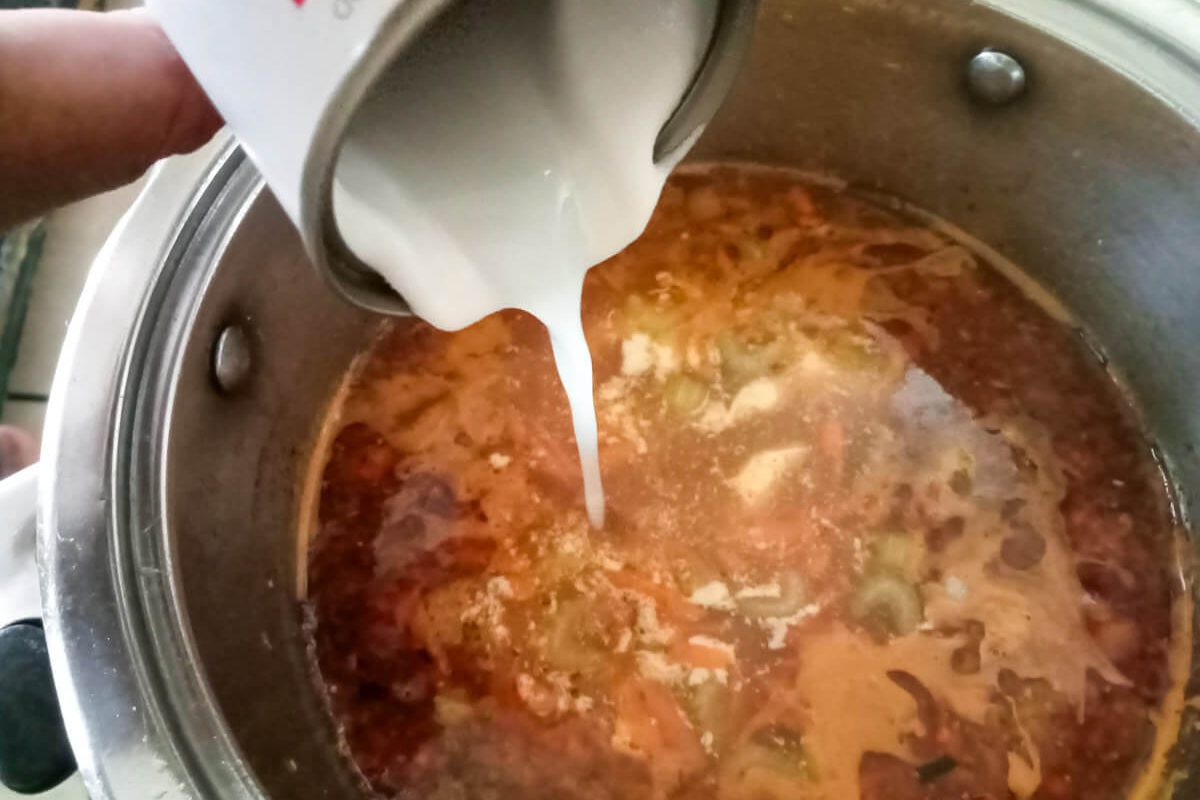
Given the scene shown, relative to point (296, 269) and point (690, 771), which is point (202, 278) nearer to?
point (296, 269)

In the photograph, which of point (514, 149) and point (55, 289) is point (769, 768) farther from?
point (55, 289)

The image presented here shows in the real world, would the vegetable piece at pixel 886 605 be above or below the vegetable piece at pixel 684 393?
below

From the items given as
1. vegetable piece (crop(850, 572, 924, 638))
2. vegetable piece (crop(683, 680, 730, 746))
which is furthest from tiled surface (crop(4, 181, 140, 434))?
vegetable piece (crop(850, 572, 924, 638))

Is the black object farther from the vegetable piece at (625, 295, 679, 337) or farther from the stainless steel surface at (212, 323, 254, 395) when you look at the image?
the vegetable piece at (625, 295, 679, 337)

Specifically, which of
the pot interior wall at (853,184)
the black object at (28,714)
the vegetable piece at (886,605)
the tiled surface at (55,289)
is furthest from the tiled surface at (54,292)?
the vegetable piece at (886,605)

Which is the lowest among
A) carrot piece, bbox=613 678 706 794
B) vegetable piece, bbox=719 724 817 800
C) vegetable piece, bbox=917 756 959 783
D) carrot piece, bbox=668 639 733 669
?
vegetable piece, bbox=917 756 959 783

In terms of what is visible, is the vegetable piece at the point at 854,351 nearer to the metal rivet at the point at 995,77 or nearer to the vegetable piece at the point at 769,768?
the metal rivet at the point at 995,77

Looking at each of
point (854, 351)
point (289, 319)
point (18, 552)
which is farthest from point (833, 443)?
point (18, 552)
